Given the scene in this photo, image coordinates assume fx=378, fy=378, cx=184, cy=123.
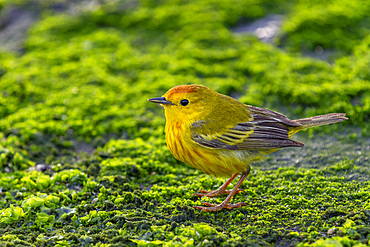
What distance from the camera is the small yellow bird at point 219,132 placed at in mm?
4312

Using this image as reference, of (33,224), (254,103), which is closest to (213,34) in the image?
(254,103)

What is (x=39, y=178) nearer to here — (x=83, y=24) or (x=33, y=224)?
(x=33, y=224)

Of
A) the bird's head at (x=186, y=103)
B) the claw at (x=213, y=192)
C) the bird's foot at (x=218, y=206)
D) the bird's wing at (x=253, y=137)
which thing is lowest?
the claw at (x=213, y=192)

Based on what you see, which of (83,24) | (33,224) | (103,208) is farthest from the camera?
(83,24)

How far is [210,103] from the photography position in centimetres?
456

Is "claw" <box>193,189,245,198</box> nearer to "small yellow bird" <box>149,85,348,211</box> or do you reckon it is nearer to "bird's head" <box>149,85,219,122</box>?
"small yellow bird" <box>149,85,348,211</box>

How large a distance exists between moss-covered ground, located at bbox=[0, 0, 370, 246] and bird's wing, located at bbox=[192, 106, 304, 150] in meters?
0.55

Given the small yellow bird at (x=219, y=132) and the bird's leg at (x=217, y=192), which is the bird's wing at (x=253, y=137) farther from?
the bird's leg at (x=217, y=192)

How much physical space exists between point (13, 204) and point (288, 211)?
10.2ft

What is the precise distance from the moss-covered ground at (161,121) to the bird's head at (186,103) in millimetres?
894

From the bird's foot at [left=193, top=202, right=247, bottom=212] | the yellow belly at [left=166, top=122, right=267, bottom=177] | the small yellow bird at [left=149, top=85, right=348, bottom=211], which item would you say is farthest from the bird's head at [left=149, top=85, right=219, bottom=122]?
the bird's foot at [left=193, top=202, right=247, bottom=212]

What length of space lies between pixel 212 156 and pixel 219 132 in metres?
0.30

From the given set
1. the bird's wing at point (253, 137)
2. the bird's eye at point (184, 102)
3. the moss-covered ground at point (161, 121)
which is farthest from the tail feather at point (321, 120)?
the bird's eye at point (184, 102)

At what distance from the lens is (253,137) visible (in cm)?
438
